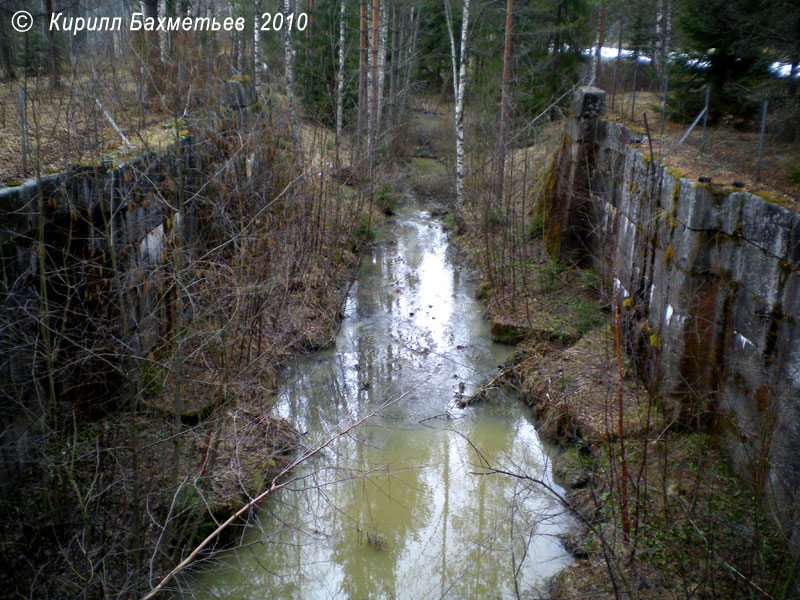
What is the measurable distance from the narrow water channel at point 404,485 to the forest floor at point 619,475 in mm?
390

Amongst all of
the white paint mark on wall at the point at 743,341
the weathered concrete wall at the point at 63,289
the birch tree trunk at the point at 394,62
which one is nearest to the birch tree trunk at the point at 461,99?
the birch tree trunk at the point at 394,62

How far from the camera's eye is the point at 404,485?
8.34 meters

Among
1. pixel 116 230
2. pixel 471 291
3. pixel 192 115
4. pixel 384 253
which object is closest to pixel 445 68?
pixel 384 253

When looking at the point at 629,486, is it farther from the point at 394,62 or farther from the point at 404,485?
the point at 394,62

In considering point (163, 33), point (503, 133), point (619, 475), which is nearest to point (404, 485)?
point (619, 475)

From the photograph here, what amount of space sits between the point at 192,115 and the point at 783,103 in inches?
325

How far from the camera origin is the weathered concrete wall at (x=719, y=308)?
611cm

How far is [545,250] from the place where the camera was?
587 inches

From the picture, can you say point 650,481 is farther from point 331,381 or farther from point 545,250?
point 545,250

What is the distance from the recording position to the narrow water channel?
6859 millimetres

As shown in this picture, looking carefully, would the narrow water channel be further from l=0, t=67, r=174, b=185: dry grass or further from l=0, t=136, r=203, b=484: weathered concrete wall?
l=0, t=67, r=174, b=185: dry grass

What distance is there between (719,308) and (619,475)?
85.7 inches

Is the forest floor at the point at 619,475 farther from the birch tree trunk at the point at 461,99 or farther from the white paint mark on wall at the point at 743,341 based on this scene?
the birch tree trunk at the point at 461,99

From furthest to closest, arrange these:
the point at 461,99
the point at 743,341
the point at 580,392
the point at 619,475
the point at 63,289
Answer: the point at 461,99
the point at 580,392
the point at 619,475
the point at 743,341
the point at 63,289
